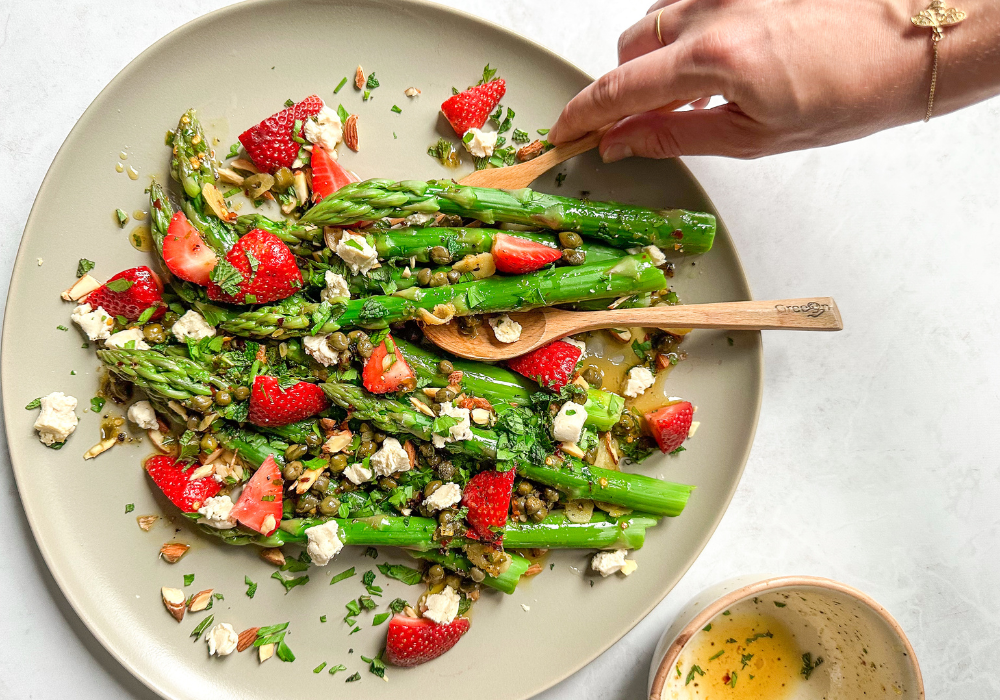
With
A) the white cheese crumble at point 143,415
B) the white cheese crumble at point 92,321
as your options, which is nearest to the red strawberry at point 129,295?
the white cheese crumble at point 92,321

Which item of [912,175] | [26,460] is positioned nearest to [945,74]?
[912,175]

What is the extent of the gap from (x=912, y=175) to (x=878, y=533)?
234cm

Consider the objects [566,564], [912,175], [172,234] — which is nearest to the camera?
[172,234]

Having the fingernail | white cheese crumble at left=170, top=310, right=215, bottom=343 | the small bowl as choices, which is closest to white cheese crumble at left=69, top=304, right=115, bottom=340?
white cheese crumble at left=170, top=310, right=215, bottom=343

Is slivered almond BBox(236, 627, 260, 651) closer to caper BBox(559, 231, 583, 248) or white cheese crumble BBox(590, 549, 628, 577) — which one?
white cheese crumble BBox(590, 549, 628, 577)

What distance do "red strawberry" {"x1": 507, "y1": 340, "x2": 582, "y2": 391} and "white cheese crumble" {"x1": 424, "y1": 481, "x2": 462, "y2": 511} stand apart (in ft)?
2.51

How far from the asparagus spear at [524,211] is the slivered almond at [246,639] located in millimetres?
2311

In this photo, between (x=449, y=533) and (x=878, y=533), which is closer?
(x=449, y=533)

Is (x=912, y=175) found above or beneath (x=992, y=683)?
above

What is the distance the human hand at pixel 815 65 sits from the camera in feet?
8.63

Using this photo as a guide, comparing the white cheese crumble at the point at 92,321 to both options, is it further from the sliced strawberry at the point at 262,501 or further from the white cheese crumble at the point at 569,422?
the white cheese crumble at the point at 569,422

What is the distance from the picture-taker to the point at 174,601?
3193 mm

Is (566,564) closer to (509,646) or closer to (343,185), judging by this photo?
(509,646)

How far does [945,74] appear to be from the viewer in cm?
267
